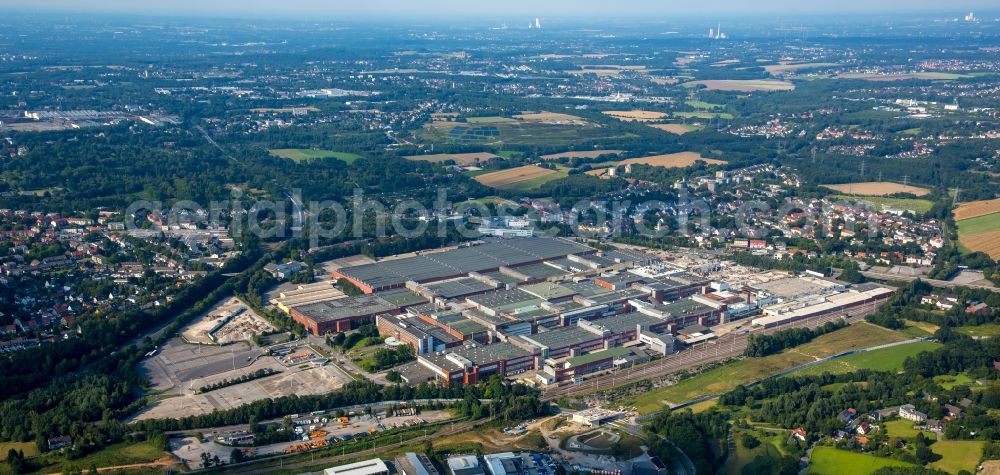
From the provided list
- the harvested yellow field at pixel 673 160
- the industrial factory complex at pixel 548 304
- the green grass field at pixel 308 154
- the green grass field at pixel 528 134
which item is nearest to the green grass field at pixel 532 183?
the harvested yellow field at pixel 673 160

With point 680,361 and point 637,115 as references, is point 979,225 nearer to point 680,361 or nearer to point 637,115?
point 680,361

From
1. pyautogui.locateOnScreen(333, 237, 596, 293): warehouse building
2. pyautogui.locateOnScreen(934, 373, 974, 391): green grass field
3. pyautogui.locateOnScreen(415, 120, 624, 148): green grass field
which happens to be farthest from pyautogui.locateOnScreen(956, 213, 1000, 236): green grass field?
pyautogui.locateOnScreen(415, 120, 624, 148): green grass field

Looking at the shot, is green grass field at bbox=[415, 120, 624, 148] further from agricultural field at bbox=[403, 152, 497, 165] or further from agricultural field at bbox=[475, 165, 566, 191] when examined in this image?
agricultural field at bbox=[475, 165, 566, 191]

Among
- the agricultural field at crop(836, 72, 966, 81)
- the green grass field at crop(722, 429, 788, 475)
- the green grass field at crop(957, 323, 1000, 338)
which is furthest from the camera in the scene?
the agricultural field at crop(836, 72, 966, 81)

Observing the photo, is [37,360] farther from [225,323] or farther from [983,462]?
[983,462]

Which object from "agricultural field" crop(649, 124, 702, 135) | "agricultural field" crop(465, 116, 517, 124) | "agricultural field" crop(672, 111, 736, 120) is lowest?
"agricultural field" crop(649, 124, 702, 135)

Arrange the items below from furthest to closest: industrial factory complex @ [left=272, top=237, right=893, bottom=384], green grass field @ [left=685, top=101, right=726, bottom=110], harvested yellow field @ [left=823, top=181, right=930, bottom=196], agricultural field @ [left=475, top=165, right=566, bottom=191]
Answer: green grass field @ [left=685, top=101, right=726, bottom=110] → agricultural field @ [left=475, top=165, right=566, bottom=191] → harvested yellow field @ [left=823, top=181, right=930, bottom=196] → industrial factory complex @ [left=272, top=237, right=893, bottom=384]

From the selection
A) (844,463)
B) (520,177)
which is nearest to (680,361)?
(844,463)
